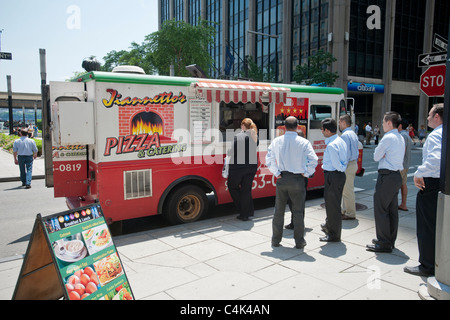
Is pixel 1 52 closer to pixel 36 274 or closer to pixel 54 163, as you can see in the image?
pixel 54 163

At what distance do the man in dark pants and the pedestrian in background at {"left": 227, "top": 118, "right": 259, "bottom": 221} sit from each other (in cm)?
315

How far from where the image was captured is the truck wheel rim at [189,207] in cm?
680

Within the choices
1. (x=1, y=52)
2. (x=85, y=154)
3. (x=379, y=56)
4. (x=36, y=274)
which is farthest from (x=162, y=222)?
(x=379, y=56)

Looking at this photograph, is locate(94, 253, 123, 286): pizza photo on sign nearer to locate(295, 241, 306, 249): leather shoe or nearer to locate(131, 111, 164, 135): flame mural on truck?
locate(295, 241, 306, 249): leather shoe

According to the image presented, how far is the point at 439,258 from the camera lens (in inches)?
146

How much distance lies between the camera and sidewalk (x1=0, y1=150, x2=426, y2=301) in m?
3.97

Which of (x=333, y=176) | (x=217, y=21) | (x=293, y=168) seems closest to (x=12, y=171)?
(x=293, y=168)

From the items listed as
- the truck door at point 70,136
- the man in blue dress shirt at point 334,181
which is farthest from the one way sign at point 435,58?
the truck door at point 70,136

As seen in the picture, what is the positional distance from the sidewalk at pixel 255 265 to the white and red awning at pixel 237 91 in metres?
2.39

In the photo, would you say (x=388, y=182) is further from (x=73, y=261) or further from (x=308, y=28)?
(x=308, y=28)

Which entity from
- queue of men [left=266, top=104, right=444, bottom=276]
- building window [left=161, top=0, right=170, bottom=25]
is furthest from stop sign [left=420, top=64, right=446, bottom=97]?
building window [left=161, top=0, right=170, bottom=25]

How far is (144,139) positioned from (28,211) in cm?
391

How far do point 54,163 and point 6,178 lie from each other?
7.78 metres

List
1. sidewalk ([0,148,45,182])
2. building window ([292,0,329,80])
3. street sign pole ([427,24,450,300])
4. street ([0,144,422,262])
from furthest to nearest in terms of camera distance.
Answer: building window ([292,0,329,80])
sidewalk ([0,148,45,182])
street ([0,144,422,262])
street sign pole ([427,24,450,300])
